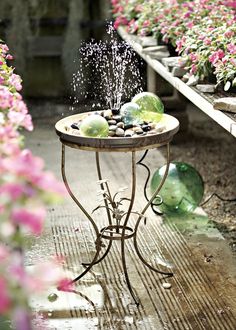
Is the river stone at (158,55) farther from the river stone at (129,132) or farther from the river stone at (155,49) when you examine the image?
the river stone at (129,132)

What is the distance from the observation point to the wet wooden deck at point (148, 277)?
134 inches

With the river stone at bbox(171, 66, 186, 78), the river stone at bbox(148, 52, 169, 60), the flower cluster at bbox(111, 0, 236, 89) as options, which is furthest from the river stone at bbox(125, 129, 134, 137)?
the river stone at bbox(148, 52, 169, 60)

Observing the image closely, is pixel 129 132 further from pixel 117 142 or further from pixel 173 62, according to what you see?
pixel 173 62

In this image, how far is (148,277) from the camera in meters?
3.87

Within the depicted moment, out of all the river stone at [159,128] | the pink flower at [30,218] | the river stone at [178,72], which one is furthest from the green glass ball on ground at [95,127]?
the pink flower at [30,218]

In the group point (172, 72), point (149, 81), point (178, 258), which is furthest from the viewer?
point (149, 81)

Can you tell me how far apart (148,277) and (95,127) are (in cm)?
93

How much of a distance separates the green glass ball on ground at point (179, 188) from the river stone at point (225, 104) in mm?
793

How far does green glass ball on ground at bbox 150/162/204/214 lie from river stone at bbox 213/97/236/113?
31.2 inches

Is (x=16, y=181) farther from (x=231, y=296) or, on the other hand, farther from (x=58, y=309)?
(x=231, y=296)

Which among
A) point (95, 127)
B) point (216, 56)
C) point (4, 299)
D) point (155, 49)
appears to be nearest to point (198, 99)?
point (216, 56)

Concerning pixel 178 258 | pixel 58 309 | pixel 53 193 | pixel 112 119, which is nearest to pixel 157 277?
pixel 178 258

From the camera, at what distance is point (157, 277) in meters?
3.86

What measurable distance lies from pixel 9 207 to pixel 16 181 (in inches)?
2.2
